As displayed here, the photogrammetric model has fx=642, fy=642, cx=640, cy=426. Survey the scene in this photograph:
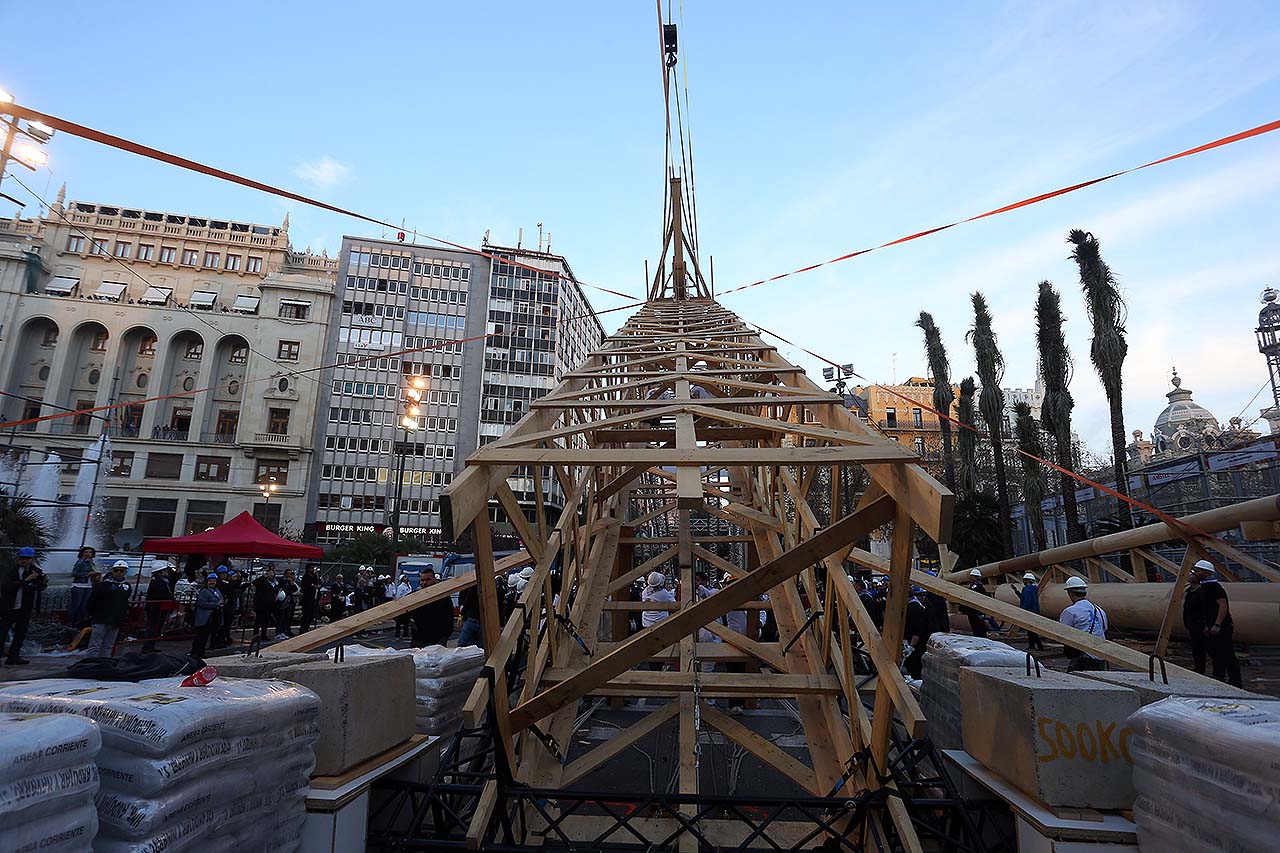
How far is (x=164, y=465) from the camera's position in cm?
5300

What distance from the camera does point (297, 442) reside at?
55375 mm

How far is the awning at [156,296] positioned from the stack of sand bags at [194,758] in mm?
68042

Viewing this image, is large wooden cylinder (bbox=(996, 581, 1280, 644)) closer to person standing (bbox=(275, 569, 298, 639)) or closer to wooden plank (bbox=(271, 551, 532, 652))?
wooden plank (bbox=(271, 551, 532, 652))

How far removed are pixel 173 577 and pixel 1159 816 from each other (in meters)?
21.0

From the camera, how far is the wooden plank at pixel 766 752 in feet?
16.2

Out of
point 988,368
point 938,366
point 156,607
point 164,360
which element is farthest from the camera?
point 164,360

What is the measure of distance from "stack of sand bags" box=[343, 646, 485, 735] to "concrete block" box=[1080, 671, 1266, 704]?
4.34 metres

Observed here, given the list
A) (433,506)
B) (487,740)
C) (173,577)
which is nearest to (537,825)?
(487,740)

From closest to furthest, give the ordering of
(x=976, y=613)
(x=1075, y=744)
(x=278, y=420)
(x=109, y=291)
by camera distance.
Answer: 1. (x=1075, y=744)
2. (x=976, y=613)
3. (x=109, y=291)
4. (x=278, y=420)

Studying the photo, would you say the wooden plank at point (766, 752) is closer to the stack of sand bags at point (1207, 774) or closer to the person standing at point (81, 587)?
the stack of sand bags at point (1207, 774)

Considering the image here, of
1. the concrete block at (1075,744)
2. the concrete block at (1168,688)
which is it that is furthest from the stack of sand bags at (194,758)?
the concrete block at (1168,688)

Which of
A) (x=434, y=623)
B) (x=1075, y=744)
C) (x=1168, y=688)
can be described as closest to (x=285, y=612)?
(x=434, y=623)

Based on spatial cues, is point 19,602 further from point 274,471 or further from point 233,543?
point 274,471

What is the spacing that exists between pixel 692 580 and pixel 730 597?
3.73m
